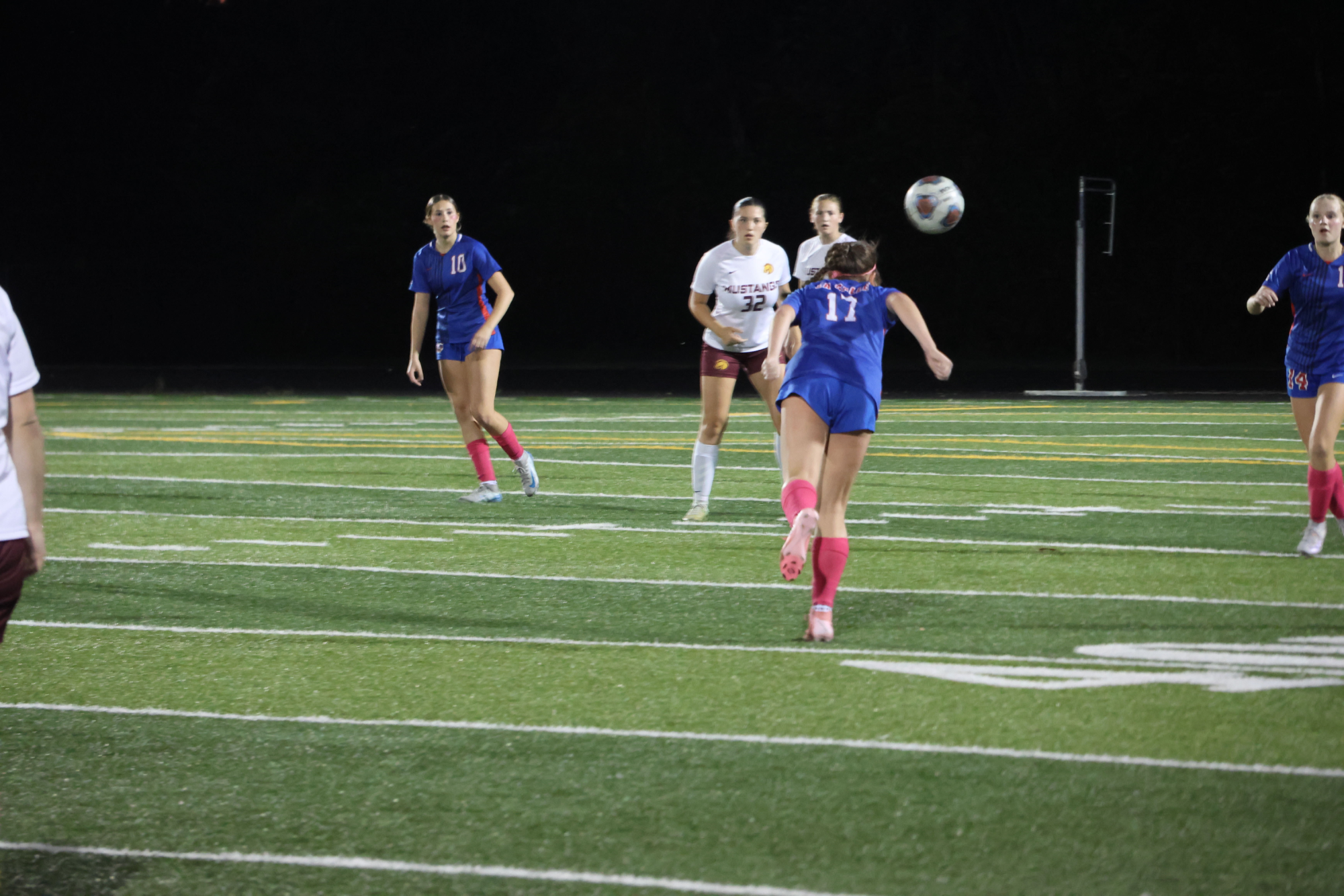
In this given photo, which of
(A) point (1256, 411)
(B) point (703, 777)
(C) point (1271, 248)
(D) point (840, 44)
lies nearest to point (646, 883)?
(B) point (703, 777)

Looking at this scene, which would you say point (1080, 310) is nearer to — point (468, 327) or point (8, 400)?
point (468, 327)

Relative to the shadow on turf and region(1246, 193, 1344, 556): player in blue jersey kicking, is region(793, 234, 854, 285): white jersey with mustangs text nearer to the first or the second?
region(1246, 193, 1344, 556): player in blue jersey kicking

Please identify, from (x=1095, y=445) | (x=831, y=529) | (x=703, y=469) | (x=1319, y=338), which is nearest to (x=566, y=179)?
(x=1095, y=445)

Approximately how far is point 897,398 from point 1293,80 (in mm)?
22264

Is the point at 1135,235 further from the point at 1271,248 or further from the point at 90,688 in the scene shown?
the point at 90,688

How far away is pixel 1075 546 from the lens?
33.7 feet

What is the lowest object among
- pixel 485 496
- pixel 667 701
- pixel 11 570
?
pixel 485 496

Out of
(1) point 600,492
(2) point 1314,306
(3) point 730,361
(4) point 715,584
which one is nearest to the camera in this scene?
(4) point 715,584

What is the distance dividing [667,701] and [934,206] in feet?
41.7

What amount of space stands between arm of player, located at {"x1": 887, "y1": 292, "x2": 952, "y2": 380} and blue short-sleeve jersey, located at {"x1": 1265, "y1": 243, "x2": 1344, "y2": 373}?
3198 millimetres

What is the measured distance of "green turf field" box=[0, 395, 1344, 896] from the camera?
4469mm

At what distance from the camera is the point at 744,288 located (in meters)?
11.3

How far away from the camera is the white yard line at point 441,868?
4.19 meters

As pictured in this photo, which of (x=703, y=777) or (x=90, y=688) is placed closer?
(x=703, y=777)
